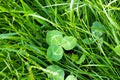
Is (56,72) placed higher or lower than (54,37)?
lower

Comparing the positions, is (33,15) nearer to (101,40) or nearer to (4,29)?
(4,29)

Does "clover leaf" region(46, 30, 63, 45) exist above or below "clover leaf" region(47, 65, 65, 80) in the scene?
above

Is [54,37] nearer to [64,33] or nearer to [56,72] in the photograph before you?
[64,33]

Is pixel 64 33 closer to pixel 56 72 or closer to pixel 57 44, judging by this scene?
pixel 57 44

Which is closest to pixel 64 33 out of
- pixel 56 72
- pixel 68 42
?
pixel 68 42

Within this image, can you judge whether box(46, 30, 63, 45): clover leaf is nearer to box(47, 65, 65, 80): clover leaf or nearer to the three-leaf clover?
the three-leaf clover

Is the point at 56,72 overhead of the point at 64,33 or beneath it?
beneath

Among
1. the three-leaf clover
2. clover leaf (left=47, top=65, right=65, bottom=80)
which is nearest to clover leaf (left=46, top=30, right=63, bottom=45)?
the three-leaf clover

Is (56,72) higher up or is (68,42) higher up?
(68,42)
